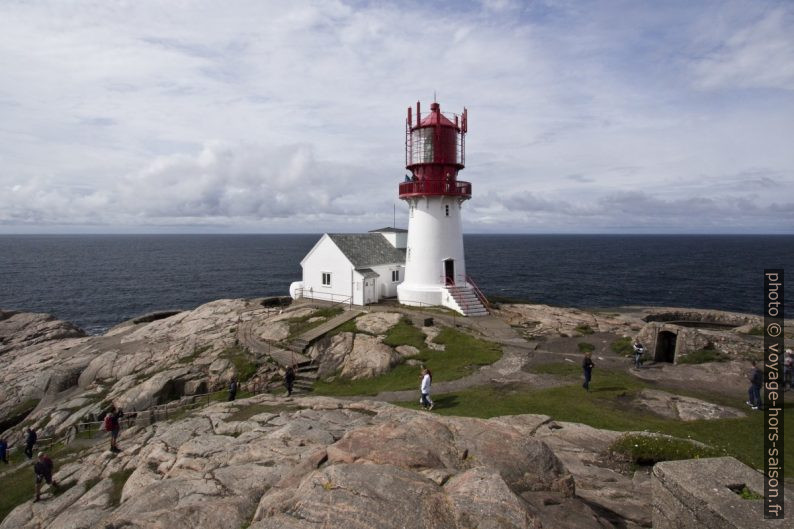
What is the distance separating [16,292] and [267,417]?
9052 centimetres

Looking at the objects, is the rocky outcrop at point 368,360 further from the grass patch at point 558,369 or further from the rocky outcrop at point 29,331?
the rocky outcrop at point 29,331

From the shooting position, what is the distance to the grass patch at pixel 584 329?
3429 cm

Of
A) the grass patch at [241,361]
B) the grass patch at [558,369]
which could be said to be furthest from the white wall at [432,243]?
the grass patch at [241,361]

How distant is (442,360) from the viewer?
28.4 meters

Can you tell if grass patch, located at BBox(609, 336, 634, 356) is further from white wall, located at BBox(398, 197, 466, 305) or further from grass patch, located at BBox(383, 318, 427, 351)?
white wall, located at BBox(398, 197, 466, 305)

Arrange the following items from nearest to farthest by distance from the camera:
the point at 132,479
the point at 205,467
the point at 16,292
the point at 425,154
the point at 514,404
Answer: the point at 205,467 < the point at 132,479 < the point at 514,404 < the point at 425,154 < the point at 16,292

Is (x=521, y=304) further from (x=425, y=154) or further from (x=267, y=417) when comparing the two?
(x=267, y=417)

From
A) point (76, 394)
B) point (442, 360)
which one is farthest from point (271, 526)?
point (76, 394)

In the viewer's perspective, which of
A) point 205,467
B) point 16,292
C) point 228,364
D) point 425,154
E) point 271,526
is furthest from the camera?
point 16,292

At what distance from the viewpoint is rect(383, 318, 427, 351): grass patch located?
100 ft

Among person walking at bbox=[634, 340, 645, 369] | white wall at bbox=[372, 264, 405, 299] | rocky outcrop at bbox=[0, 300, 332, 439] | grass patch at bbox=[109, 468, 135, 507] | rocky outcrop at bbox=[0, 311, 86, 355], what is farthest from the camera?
rocky outcrop at bbox=[0, 311, 86, 355]

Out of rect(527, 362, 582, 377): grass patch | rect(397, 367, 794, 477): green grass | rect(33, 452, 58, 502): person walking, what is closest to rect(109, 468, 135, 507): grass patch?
rect(33, 452, 58, 502): person walking

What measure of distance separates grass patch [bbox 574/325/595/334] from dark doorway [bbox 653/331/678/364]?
6.78 m

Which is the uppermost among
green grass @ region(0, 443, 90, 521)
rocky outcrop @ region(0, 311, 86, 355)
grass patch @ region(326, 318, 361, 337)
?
grass patch @ region(326, 318, 361, 337)
